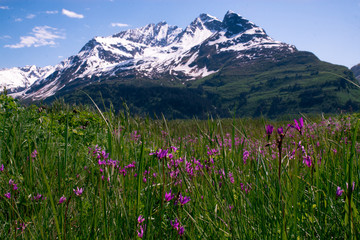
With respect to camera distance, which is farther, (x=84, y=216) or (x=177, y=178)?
(x=177, y=178)

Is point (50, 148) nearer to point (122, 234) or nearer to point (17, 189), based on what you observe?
point (17, 189)

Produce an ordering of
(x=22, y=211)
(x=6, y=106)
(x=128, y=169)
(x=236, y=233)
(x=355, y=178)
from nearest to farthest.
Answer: (x=236, y=233) → (x=355, y=178) → (x=22, y=211) → (x=128, y=169) → (x=6, y=106)

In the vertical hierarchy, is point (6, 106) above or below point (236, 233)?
above

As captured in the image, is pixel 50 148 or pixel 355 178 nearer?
pixel 355 178

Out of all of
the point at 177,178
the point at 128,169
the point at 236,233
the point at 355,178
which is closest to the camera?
the point at 236,233

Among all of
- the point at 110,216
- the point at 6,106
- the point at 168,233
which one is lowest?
the point at 168,233

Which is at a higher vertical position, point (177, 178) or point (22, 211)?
point (177, 178)

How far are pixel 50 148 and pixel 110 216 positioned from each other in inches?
101

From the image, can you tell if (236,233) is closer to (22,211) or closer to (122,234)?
(122,234)

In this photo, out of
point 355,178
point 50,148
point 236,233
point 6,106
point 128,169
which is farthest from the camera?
point 6,106

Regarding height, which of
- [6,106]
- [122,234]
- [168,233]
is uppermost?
[6,106]

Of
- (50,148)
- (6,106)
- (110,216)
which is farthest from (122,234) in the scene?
(6,106)

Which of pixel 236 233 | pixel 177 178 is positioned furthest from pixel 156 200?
pixel 236 233

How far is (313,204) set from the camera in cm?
204
